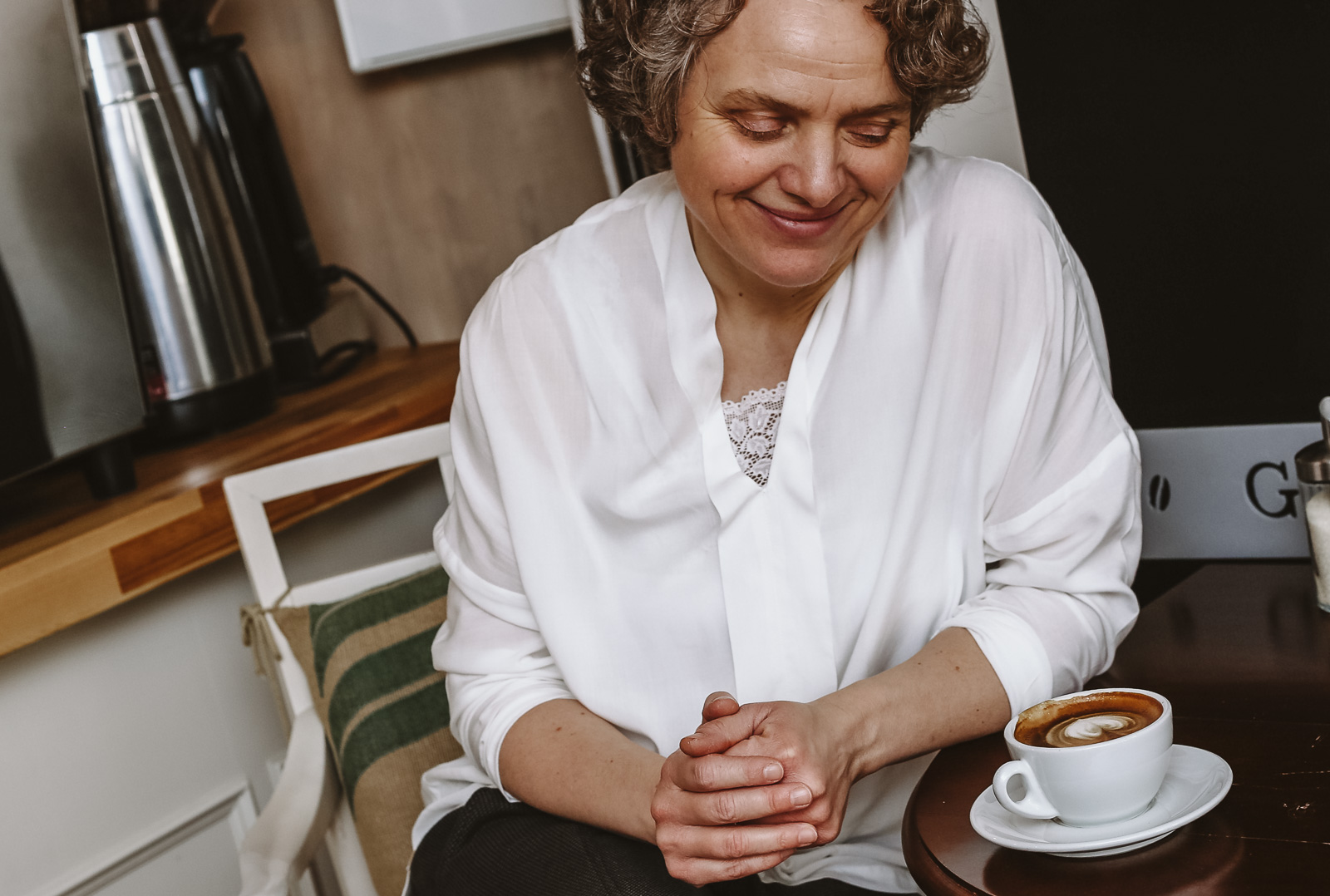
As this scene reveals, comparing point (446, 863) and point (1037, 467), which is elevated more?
point (1037, 467)

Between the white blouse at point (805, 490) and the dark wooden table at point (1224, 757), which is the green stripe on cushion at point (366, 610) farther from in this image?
the dark wooden table at point (1224, 757)

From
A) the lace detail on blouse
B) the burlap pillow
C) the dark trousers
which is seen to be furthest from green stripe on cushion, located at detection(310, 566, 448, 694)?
the lace detail on blouse

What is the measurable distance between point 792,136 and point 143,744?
38.3 inches

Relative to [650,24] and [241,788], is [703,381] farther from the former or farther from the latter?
Answer: [241,788]

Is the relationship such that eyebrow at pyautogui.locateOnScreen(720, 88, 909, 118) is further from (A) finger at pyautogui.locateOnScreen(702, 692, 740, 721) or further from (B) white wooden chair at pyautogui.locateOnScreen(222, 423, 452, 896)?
(B) white wooden chair at pyautogui.locateOnScreen(222, 423, 452, 896)

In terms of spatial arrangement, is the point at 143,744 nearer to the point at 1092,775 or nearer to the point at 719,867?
the point at 719,867

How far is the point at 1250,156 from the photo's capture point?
99cm

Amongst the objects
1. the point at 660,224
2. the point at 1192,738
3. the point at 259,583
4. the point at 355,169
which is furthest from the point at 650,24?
the point at 355,169

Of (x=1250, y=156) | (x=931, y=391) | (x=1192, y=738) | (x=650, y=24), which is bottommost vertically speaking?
(x=1192, y=738)

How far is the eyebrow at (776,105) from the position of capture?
34.1 inches

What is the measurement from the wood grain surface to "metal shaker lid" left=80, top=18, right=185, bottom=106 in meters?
0.49

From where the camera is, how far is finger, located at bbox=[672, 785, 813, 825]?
30.8 inches

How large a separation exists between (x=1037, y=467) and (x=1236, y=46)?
1.21ft

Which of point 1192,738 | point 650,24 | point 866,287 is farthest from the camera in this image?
point 866,287
